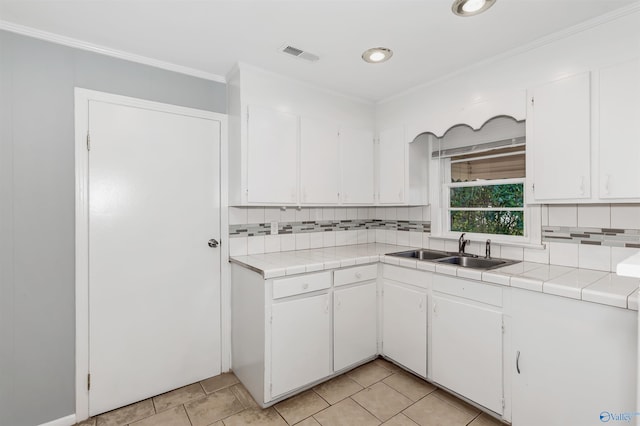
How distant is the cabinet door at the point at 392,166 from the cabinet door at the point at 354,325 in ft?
2.91

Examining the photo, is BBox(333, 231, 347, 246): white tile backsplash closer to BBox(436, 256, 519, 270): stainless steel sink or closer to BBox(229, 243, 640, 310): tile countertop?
BBox(229, 243, 640, 310): tile countertop

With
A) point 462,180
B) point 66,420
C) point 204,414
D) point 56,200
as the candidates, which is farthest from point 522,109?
point 66,420

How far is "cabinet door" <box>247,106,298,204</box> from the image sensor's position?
235cm

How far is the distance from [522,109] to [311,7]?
1522 mm

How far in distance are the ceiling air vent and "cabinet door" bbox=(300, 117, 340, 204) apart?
508 mm

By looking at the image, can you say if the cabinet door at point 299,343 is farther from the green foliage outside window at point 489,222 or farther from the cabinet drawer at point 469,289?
the green foliage outside window at point 489,222

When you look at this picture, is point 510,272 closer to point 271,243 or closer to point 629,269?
point 629,269

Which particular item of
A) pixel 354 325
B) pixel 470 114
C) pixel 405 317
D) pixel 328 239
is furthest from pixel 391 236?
pixel 470 114

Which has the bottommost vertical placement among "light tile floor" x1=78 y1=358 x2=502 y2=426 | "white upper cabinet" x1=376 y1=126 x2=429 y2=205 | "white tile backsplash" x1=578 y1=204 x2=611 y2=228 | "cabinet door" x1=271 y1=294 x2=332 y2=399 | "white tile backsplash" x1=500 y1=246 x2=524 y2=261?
"light tile floor" x1=78 y1=358 x2=502 y2=426

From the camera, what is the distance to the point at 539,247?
2.19m

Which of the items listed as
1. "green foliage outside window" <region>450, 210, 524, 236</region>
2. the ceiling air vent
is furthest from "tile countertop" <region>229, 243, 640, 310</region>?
the ceiling air vent

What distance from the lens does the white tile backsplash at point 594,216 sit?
192 centimetres

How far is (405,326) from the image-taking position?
241cm

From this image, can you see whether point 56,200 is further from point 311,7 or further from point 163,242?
point 311,7
